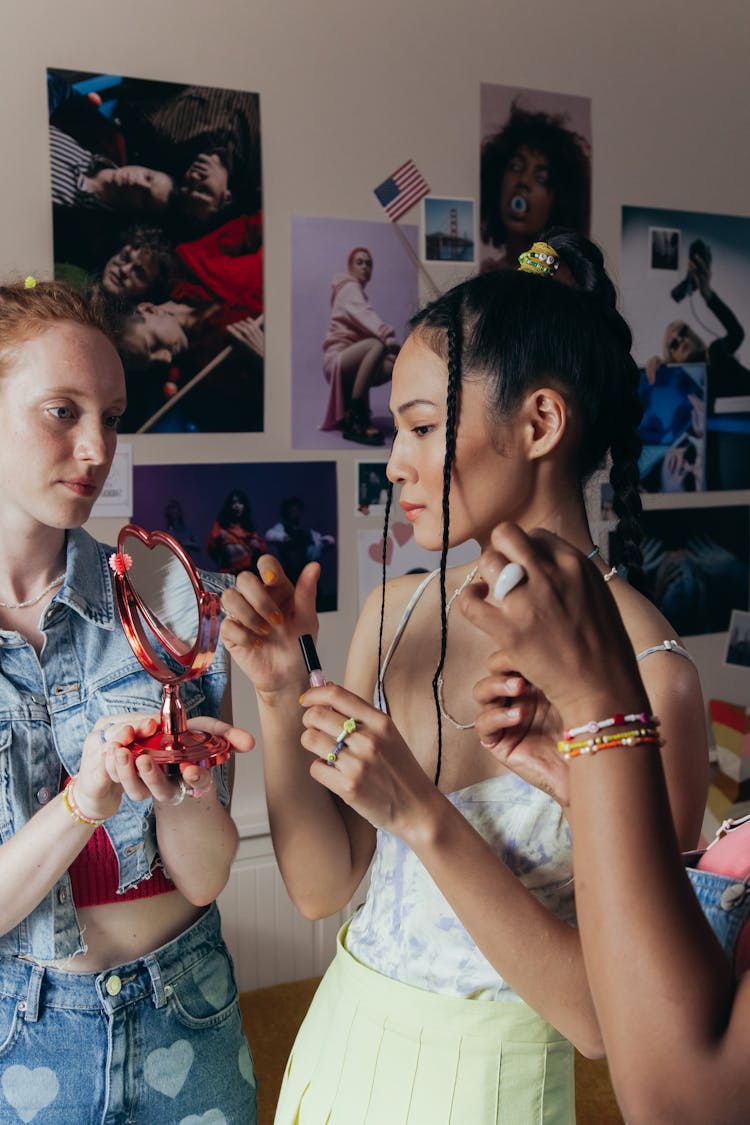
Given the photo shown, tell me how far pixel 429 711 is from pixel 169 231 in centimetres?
172

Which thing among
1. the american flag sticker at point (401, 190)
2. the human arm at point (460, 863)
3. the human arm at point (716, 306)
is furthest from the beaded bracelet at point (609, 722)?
the human arm at point (716, 306)

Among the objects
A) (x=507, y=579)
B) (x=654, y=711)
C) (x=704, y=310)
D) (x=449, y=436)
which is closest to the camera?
(x=507, y=579)

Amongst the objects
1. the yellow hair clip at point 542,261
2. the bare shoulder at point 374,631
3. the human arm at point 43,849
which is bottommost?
the human arm at point 43,849

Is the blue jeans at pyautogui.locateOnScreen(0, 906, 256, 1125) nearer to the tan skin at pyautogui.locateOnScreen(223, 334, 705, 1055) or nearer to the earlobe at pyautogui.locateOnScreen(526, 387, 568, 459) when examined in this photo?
the tan skin at pyautogui.locateOnScreen(223, 334, 705, 1055)

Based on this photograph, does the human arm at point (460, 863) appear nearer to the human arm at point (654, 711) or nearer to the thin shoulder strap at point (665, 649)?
the human arm at point (654, 711)

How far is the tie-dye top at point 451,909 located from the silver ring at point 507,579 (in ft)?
1.86

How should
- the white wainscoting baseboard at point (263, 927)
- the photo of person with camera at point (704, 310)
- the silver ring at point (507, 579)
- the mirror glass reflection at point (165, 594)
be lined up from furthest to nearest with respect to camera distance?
the photo of person with camera at point (704, 310)
the white wainscoting baseboard at point (263, 927)
the mirror glass reflection at point (165, 594)
the silver ring at point (507, 579)

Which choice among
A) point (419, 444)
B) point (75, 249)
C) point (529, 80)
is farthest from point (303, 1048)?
point (529, 80)

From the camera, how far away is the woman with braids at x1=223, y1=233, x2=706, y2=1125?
1.04 m

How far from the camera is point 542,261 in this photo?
1.35 metres

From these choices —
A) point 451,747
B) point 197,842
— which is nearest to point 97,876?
point 197,842

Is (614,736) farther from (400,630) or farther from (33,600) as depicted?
(33,600)

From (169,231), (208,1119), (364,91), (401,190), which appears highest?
(364,91)

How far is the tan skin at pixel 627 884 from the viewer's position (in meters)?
0.64
